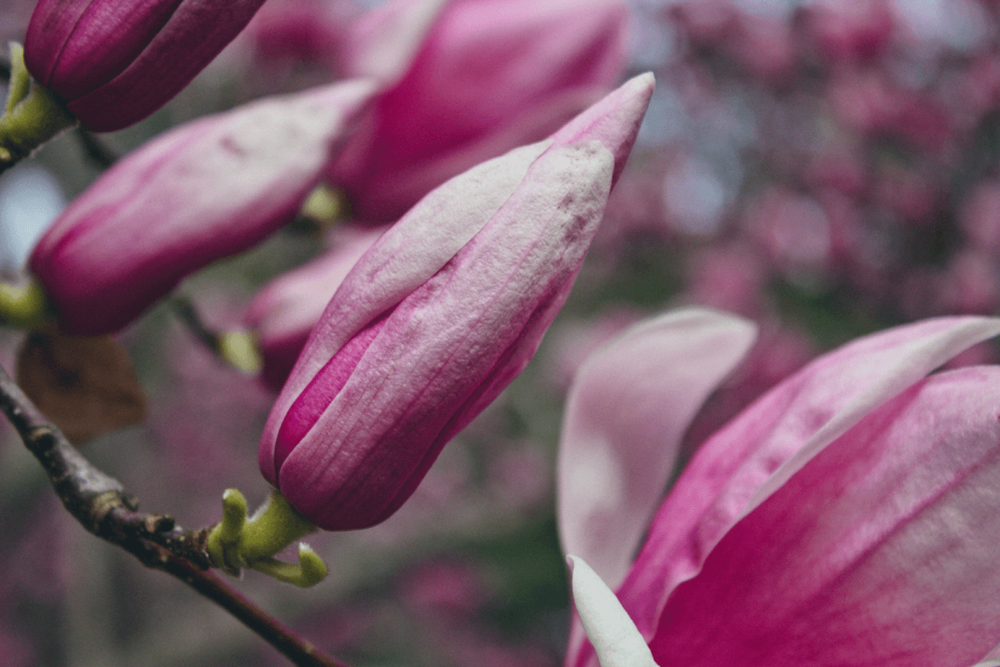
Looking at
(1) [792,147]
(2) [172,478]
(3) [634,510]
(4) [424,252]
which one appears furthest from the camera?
(2) [172,478]

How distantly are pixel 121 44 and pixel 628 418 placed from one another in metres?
0.31

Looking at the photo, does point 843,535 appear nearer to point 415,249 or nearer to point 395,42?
point 415,249

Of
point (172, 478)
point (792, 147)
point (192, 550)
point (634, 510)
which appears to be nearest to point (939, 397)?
point (634, 510)

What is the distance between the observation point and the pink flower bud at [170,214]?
38 cm

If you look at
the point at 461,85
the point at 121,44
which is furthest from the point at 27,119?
the point at 461,85

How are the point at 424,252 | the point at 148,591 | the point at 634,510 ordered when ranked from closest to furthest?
the point at 424,252, the point at 634,510, the point at 148,591

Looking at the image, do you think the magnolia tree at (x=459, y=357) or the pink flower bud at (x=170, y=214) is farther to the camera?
the pink flower bud at (x=170, y=214)

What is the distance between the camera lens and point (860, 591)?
12.0 inches

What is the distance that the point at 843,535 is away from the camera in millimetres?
311

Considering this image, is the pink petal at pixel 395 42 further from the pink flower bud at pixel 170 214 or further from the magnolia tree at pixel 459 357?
the pink flower bud at pixel 170 214

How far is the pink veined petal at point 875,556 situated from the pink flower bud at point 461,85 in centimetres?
29

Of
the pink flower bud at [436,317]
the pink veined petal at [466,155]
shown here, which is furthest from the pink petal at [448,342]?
the pink veined petal at [466,155]

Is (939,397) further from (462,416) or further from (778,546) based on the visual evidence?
(462,416)

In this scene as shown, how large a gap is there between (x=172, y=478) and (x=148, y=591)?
1.63ft
